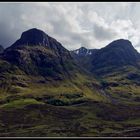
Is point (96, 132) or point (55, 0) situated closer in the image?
point (55, 0)

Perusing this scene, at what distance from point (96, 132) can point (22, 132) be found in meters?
42.1

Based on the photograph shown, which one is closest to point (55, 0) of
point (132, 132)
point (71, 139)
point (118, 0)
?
point (118, 0)

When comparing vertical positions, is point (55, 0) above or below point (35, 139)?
above

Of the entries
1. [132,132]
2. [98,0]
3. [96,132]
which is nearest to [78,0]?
[98,0]

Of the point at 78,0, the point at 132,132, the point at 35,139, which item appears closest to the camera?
the point at 35,139

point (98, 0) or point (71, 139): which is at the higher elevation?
point (98, 0)

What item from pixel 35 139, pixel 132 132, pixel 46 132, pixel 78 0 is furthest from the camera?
pixel 46 132

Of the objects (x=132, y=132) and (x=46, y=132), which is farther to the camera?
(x=46, y=132)

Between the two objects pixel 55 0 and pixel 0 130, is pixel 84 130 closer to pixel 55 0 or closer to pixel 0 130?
pixel 0 130

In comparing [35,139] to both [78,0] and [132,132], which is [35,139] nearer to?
[78,0]

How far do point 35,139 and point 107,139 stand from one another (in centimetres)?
139

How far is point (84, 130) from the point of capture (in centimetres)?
19962

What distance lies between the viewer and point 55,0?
26.1 ft

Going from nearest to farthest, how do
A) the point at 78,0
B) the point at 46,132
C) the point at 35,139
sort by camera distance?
the point at 35,139
the point at 78,0
the point at 46,132
